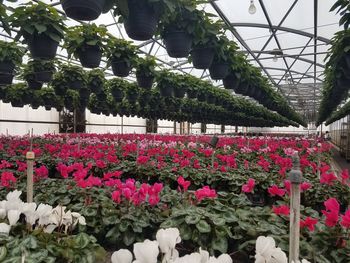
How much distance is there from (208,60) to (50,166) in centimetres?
279

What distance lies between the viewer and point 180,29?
347 centimetres

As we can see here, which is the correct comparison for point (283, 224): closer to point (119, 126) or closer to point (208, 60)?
point (208, 60)

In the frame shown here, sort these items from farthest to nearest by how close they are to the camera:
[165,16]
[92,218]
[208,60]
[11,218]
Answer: [208,60], [165,16], [92,218], [11,218]

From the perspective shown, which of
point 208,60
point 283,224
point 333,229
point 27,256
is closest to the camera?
point 27,256

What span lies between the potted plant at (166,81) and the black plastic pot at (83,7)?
15.3ft

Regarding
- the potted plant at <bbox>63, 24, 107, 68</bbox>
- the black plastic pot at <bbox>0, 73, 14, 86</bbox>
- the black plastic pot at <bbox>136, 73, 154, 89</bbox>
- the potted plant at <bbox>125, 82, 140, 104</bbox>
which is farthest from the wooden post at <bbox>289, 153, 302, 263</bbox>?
the potted plant at <bbox>125, 82, 140, 104</bbox>

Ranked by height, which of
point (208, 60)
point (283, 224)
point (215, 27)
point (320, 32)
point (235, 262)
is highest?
point (320, 32)

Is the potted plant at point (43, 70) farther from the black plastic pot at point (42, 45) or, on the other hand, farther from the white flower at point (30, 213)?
the white flower at point (30, 213)

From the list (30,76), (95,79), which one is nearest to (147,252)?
(30,76)

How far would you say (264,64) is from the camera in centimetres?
1530

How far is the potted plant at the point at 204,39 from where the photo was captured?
357 cm

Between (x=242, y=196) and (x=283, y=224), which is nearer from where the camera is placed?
(x=283, y=224)

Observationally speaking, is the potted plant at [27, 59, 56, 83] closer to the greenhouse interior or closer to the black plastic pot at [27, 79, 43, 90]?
the greenhouse interior

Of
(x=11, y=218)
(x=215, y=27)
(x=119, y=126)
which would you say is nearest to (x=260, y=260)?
(x=11, y=218)
